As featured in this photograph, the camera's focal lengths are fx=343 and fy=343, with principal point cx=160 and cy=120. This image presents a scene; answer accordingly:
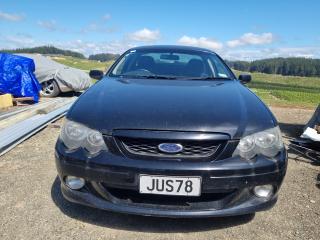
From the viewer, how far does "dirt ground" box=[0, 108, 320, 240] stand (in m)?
2.54

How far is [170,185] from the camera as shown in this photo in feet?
7.52

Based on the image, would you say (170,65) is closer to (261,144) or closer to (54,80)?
(261,144)

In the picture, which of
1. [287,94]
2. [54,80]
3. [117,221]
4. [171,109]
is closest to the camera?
[171,109]

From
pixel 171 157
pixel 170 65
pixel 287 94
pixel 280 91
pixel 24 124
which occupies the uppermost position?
pixel 170 65

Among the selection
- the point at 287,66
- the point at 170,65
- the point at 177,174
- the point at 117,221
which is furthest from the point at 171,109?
the point at 287,66

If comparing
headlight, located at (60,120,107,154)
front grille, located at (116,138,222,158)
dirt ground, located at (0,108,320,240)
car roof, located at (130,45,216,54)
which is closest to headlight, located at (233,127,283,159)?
front grille, located at (116,138,222,158)

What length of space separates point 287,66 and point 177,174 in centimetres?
11949

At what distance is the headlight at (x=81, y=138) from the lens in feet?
7.82

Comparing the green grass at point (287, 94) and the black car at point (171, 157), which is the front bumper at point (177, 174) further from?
the green grass at point (287, 94)

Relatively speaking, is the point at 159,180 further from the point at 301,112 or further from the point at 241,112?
the point at 301,112

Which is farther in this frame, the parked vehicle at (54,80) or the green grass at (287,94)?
the green grass at (287,94)

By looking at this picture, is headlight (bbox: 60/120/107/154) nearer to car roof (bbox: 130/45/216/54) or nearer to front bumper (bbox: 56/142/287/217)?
front bumper (bbox: 56/142/287/217)

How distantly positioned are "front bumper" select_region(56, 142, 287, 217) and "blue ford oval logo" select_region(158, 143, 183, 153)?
8cm

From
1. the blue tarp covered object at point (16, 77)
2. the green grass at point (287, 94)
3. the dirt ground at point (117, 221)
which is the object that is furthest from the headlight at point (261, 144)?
the blue tarp covered object at point (16, 77)
